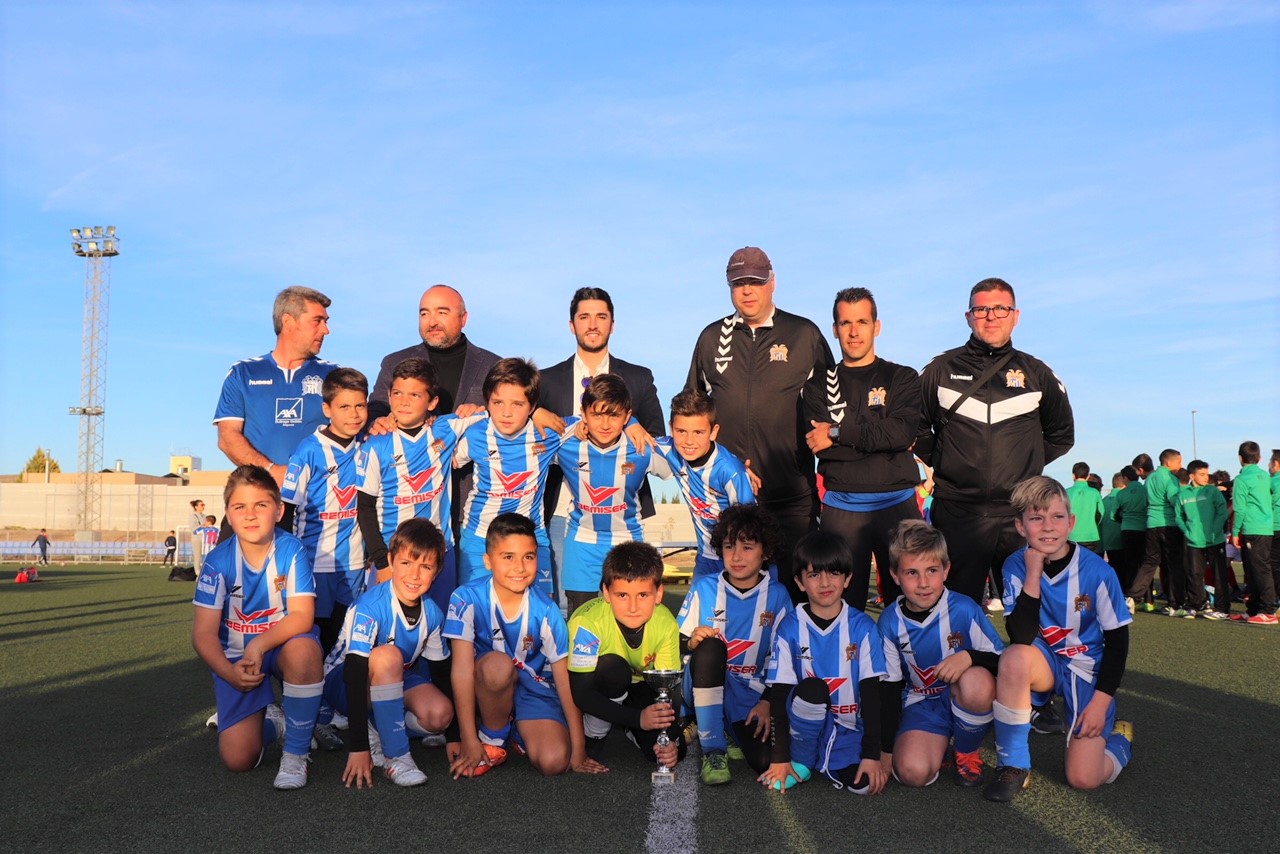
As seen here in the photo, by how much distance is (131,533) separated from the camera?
5103cm

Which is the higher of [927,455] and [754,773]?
[927,455]

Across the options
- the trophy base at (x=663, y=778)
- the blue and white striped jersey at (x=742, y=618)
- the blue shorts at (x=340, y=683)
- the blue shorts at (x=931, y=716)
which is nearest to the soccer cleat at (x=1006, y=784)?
the blue shorts at (x=931, y=716)

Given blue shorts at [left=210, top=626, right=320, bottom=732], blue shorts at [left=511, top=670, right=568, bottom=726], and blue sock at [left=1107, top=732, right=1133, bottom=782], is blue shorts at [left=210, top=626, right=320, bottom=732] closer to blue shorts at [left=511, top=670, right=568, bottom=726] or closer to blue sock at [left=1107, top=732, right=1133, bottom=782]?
blue shorts at [left=511, top=670, right=568, bottom=726]

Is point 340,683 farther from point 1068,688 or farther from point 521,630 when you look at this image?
point 1068,688

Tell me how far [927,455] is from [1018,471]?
22.8 inches

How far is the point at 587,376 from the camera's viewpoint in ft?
19.5

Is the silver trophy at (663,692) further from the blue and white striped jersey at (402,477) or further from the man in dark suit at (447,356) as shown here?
the man in dark suit at (447,356)

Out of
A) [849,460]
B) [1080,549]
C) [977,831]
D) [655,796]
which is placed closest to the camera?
[977,831]

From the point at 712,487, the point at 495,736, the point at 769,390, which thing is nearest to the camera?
the point at 495,736

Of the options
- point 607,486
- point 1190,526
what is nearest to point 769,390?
point 607,486

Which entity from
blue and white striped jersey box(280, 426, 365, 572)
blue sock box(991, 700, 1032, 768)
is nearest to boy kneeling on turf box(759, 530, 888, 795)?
blue sock box(991, 700, 1032, 768)

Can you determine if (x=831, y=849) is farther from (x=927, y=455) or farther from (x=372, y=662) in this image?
(x=927, y=455)

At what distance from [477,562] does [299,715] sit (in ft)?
4.58

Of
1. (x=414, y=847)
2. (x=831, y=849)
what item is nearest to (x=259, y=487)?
(x=414, y=847)
